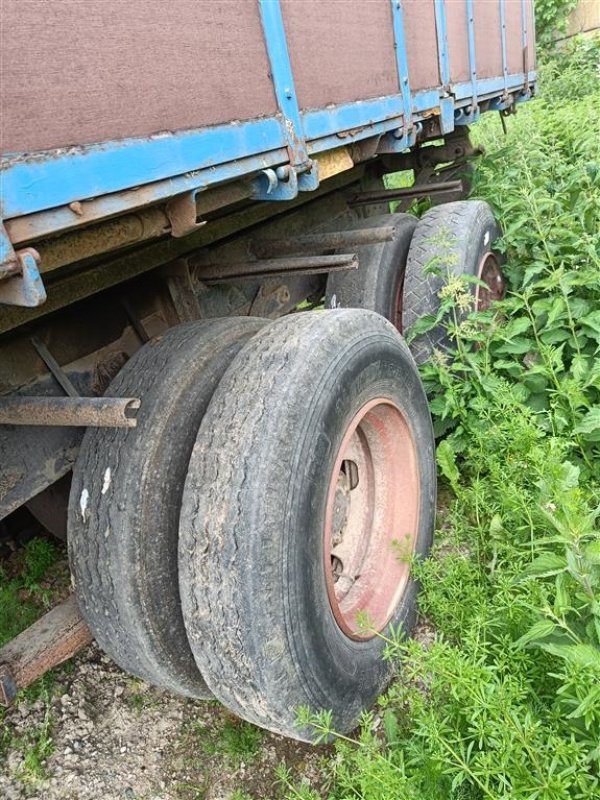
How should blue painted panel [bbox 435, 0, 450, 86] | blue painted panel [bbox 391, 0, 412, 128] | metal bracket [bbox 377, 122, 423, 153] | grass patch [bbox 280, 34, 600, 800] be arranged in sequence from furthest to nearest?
blue painted panel [bbox 435, 0, 450, 86] < metal bracket [bbox 377, 122, 423, 153] < blue painted panel [bbox 391, 0, 412, 128] < grass patch [bbox 280, 34, 600, 800]

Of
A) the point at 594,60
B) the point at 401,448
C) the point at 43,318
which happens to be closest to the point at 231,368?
the point at 43,318

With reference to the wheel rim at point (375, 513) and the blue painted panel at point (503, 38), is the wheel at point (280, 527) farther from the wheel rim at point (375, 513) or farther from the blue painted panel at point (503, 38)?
the blue painted panel at point (503, 38)

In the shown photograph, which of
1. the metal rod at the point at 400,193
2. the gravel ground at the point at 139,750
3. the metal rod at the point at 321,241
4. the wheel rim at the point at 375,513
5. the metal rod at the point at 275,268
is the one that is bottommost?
the gravel ground at the point at 139,750

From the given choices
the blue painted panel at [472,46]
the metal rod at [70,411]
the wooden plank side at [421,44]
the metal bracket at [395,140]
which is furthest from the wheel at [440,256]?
the metal rod at [70,411]

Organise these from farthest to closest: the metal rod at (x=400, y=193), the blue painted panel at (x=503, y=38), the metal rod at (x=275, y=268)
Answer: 1. the blue painted panel at (x=503, y=38)
2. the metal rod at (x=400, y=193)
3. the metal rod at (x=275, y=268)

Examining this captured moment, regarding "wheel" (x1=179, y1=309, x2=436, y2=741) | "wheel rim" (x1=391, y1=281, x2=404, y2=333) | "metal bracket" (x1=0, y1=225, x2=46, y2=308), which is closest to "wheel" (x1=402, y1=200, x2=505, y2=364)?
"wheel rim" (x1=391, y1=281, x2=404, y2=333)

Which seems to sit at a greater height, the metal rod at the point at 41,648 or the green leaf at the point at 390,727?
the metal rod at the point at 41,648

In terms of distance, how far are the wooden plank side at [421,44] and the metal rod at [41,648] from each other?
2.74 m

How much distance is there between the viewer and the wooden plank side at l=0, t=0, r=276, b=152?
1144mm

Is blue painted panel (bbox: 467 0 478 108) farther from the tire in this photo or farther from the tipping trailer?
the tire

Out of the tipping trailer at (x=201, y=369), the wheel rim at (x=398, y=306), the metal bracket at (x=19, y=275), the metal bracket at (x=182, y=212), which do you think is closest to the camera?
the metal bracket at (x=19, y=275)

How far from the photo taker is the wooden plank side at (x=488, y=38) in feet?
13.9

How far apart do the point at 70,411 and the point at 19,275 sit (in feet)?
2.10

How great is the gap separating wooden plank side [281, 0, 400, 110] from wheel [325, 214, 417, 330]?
101cm
